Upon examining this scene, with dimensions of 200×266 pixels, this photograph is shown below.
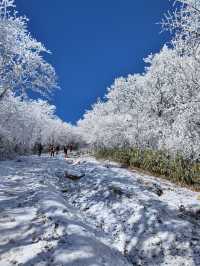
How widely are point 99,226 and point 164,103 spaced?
91.1 feet

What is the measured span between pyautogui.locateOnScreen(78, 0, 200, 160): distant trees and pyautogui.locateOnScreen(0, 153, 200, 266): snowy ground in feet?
9.52

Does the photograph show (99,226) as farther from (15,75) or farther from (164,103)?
(164,103)

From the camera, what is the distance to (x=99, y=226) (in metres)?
9.88

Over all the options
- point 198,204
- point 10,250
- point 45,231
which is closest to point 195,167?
point 198,204

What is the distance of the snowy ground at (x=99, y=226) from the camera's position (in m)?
6.89

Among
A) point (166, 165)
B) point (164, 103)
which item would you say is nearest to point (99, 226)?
point (166, 165)

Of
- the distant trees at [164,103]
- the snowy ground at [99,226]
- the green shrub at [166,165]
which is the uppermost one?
the distant trees at [164,103]

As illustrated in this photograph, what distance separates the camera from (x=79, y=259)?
6.51m

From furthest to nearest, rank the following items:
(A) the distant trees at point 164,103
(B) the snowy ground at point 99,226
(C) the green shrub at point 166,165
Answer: (C) the green shrub at point 166,165, (A) the distant trees at point 164,103, (B) the snowy ground at point 99,226

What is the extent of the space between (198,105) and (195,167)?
708cm

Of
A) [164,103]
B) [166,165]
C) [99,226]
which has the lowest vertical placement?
[99,226]

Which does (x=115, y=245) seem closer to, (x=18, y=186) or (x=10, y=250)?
(x=10, y=250)

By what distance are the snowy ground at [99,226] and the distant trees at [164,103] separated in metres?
2.90

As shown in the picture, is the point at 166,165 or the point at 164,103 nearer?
the point at 166,165
